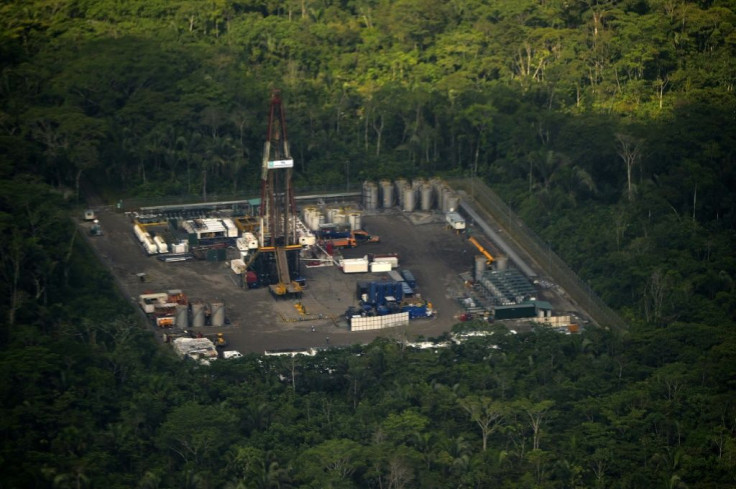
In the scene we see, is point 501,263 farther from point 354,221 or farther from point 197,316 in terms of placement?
point 197,316

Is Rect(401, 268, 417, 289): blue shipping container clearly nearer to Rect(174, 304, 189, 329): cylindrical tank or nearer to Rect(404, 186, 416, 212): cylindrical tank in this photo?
Rect(404, 186, 416, 212): cylindrical tank

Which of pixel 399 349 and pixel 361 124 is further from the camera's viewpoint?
pixel 361 124

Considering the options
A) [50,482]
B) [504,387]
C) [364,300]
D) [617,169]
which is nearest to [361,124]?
[617,169]

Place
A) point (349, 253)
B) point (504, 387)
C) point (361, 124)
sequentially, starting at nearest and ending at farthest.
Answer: point (504, 387) < point (349, 253) < point (361, 124)

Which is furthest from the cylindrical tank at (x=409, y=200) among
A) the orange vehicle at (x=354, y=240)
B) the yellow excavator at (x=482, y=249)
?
the yellow excavator at (x=482, y=249)

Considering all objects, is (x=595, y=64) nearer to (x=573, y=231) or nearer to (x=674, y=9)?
(x=674, y=9)

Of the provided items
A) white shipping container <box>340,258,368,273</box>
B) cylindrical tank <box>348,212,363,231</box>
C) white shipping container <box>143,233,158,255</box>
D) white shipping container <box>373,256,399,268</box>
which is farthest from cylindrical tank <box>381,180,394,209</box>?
white shipping container <box>143,233,158,255</box>
